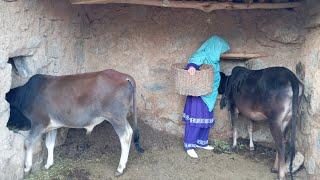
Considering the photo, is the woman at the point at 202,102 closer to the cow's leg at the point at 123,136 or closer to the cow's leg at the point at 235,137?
the cow's leg at the point at 235,137

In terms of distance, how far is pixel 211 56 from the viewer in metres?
6.41

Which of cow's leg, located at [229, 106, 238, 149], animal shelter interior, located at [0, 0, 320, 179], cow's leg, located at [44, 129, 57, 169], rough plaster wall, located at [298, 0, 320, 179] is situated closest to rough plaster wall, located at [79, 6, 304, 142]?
animal shelter interior, located at [0, 0, 320, 179]

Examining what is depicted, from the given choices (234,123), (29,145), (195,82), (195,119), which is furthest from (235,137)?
(29,145)

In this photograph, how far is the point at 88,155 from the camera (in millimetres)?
6082

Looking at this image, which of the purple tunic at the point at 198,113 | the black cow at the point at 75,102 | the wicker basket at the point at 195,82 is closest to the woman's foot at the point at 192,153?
the purple tunic at the point at 198,113

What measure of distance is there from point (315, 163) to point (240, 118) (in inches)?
67.7

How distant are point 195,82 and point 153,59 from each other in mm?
1134

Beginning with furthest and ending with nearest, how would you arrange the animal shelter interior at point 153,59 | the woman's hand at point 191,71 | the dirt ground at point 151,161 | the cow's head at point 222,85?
the cow's head at point 222,85 < the woman's hand at point 191,71 < the dirt ground at point 151,161 < the animal shelter interior at point 153,59

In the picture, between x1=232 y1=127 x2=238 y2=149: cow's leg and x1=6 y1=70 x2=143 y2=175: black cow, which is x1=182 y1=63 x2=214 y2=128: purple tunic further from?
x1=6 y1=70 x2=143 y2=175: black cow

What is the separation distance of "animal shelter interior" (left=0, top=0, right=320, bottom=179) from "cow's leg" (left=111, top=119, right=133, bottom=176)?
18cm

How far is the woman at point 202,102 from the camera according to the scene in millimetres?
6367

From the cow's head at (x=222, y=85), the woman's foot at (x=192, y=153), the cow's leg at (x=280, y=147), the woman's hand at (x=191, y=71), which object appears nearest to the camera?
the cow's leg at (x=280, y=147)

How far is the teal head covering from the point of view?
637cm

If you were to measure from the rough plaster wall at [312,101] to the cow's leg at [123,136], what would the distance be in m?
2.23
